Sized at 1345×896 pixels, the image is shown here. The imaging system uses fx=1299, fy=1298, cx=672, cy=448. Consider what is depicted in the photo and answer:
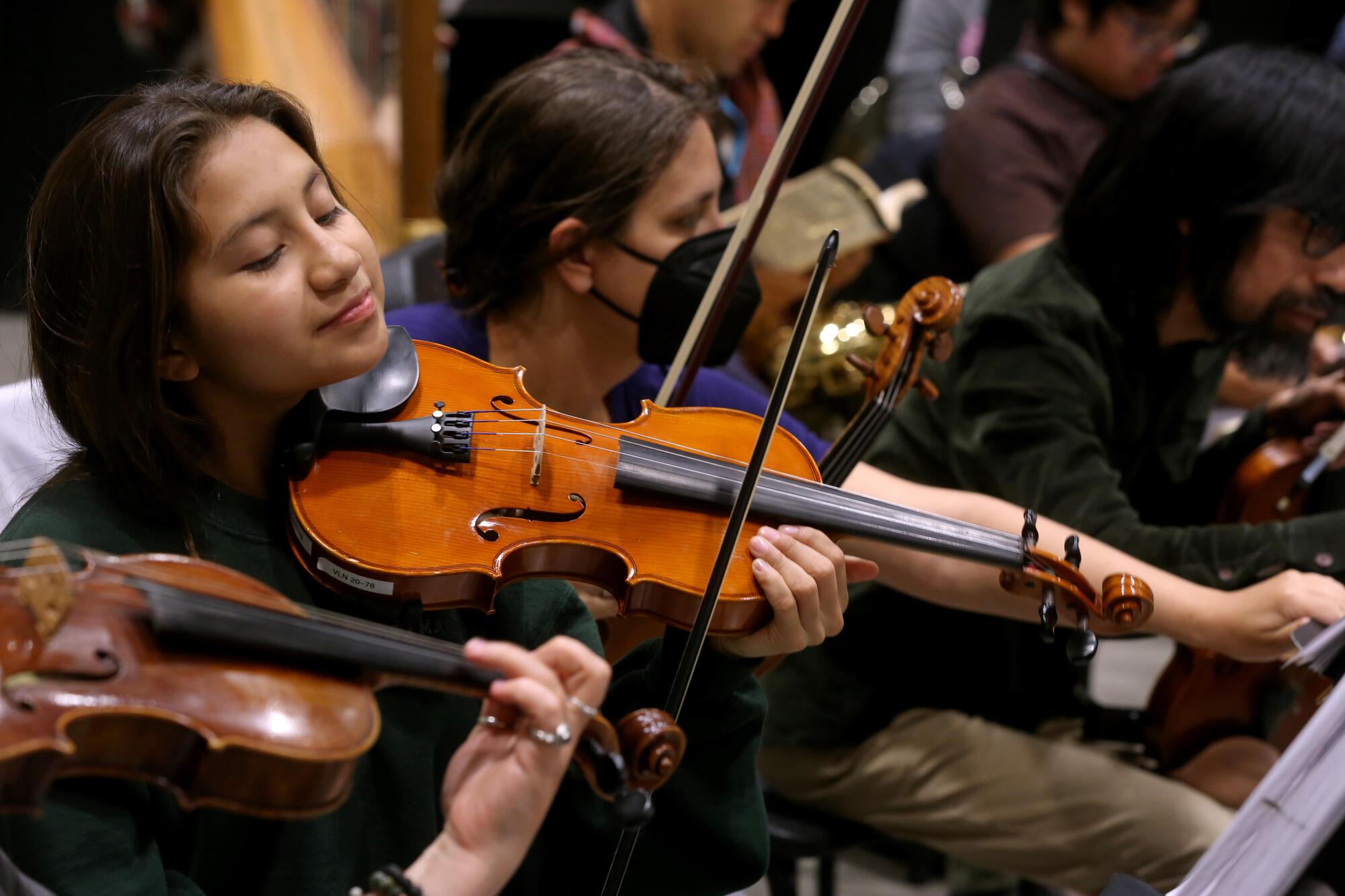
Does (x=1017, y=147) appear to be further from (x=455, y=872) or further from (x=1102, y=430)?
(x=455, y=872)

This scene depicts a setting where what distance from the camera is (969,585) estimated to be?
1415mm

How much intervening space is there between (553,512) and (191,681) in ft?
1.31

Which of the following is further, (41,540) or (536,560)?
(536,560)

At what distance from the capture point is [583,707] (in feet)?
2.57

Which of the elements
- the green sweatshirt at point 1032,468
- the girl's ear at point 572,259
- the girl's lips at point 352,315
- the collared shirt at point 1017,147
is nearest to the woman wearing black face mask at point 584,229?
the girl's ear at point 572,259

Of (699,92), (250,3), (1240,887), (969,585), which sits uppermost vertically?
(699,92)

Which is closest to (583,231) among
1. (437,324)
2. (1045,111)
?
(437,324)

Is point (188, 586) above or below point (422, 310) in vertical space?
above

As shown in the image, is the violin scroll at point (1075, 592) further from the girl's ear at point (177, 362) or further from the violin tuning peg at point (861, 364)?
the girl's ear at point (177, 362)

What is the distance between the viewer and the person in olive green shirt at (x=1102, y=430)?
4.90 feet

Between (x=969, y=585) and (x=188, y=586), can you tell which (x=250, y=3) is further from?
(x=188, y=586)

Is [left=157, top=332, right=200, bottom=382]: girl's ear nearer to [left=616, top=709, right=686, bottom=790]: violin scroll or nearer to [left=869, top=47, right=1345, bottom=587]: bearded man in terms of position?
[left=616, top=709, right=686, bottom=790]: violin scroll

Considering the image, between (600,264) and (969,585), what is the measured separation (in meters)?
0.54

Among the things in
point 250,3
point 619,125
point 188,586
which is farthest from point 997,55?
point 188,586
